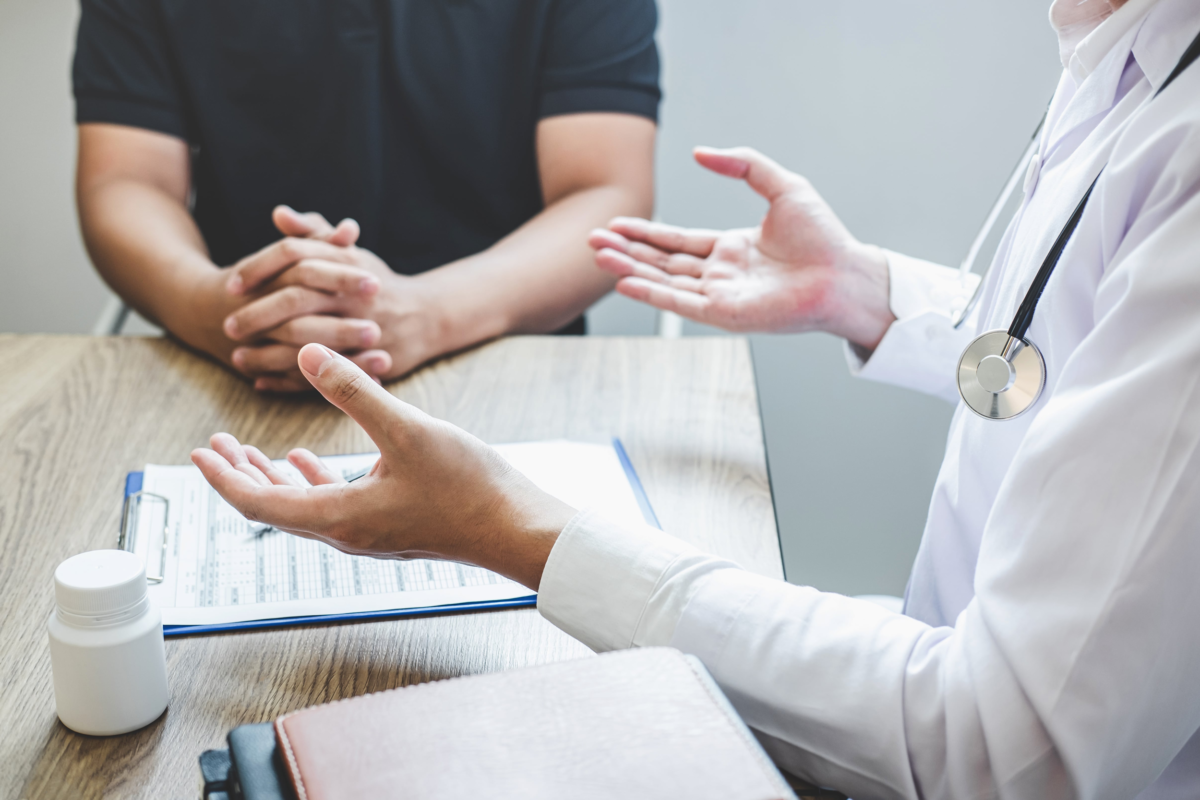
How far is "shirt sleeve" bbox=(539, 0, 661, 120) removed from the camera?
1.35 metres

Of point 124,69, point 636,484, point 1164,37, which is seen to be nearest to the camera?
point 1164,37

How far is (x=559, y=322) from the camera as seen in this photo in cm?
127

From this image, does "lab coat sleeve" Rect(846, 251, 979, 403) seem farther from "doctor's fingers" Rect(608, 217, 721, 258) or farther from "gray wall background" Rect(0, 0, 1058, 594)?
"gray wall background" Rect(0, 0, 1058, 594)

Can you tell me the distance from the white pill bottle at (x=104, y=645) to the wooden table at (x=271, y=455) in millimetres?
17

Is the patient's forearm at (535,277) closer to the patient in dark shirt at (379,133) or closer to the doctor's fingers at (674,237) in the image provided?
the patient in dark shirt at (379,133)

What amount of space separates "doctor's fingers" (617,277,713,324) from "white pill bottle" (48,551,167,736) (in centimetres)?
59

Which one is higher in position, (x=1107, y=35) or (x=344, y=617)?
(x=1107, y=35)

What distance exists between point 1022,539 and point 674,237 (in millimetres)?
668

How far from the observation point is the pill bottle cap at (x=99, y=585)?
1.59ft

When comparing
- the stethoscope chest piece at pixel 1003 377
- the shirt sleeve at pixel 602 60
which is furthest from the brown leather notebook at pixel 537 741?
the shirt sleeve at pixel 602 60

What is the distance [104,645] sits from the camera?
0.49 meters

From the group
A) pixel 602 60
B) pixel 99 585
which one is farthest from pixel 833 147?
pixel 99 585

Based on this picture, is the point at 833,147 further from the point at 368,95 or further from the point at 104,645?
the point at 104,645

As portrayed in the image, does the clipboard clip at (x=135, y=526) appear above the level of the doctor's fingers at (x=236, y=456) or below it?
below
